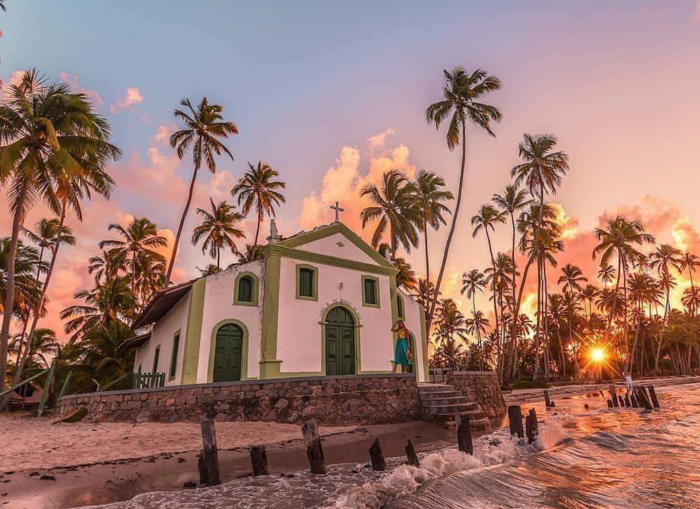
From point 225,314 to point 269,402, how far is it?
472 centimetres

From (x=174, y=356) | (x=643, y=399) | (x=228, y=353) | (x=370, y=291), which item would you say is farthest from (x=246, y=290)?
(x=643, y=399)

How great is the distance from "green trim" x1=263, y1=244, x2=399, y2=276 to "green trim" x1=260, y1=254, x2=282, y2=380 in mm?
305

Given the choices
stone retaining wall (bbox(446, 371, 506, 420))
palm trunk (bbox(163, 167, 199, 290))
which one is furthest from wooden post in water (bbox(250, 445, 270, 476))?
palm trunk (bbox(163, 167, 199, 290))

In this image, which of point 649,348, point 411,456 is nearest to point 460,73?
point 411,456

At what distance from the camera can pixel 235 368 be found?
598 inches

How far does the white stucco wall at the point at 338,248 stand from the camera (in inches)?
685

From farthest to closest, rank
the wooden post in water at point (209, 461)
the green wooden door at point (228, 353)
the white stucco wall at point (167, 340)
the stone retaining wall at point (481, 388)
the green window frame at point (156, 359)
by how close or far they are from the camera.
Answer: the green window frame at point (156, 359)
the white stucco wall at point (167, 340)
the stone retaining wall at point (481, 388)
the green wooden door at point (228, 353)
the wooden post in water at point (209, 461)

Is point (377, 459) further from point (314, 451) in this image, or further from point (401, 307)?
point (401, 307)

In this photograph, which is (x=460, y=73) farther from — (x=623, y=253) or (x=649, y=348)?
(x=649, y=348)

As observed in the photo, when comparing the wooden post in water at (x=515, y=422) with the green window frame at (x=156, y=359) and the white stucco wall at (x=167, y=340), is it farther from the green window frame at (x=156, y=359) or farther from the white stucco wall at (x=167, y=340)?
the green window frame at (x=156, y=359)

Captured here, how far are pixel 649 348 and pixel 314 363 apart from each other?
7168cm

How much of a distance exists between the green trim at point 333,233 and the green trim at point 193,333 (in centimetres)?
348

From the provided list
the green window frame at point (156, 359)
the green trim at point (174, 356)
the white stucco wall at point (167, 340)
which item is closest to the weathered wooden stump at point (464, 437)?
the white stucco wall at point (167, 340)

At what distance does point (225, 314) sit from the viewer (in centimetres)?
1537
